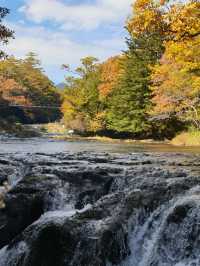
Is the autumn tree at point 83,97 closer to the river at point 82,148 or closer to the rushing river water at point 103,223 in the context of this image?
the river at point 82,148

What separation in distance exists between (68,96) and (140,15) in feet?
188

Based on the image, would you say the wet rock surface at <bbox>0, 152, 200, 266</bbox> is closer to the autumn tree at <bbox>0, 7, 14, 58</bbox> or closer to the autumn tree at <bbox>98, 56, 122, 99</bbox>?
the autumn tree at <bbox>0, 7, 14, 58</bbox>

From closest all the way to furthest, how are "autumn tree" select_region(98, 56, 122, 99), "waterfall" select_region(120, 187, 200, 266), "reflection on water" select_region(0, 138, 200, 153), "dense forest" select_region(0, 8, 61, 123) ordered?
"waterfall" select_region(120, 187, 200, 266)
"reflection on water" select_region(0, 138, 200, 153)
"autumn tree" select_region(98, 56, 122, 99)
"dense forest" select_region(0, 8, 61, 123)

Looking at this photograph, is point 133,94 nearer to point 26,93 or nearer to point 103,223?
point 103,223

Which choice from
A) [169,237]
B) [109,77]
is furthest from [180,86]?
[169,237]

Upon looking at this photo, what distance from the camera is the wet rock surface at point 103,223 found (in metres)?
12.6

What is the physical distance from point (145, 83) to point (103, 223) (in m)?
43.4

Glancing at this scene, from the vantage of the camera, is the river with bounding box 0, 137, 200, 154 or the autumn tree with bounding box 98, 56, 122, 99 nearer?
the river with bounding box 0, 137, 200, 154

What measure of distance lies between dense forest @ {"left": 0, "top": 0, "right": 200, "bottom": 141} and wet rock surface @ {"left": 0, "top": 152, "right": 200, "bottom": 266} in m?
5.50

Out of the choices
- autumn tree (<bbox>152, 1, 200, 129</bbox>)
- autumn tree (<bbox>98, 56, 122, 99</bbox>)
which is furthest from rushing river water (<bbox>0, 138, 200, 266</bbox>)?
autumn tree (<bbox>98, 56, 122, 99</bbox>)

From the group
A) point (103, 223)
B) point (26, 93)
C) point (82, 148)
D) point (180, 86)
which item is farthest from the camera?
point (26, 93)

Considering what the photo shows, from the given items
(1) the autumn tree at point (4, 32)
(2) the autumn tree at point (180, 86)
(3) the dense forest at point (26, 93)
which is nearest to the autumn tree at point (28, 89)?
(3) the dense forest at point (26, 93)

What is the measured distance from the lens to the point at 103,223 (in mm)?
13461

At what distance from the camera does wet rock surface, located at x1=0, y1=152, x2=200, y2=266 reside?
12586mm
